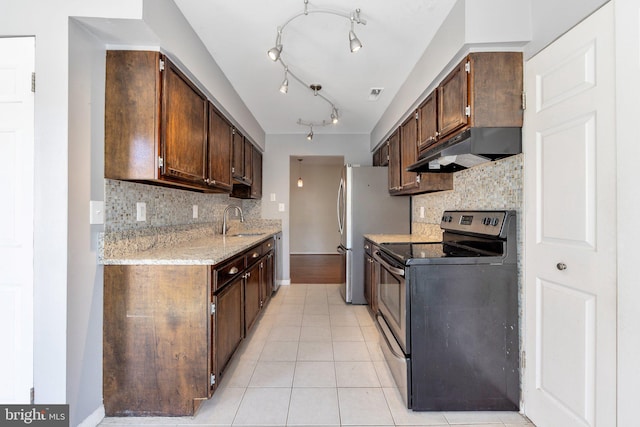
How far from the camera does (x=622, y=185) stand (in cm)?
106

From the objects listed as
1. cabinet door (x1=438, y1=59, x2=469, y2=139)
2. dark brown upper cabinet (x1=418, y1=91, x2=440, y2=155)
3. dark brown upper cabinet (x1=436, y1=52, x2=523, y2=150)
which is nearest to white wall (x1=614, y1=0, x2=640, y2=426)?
dark brown upper cabinet (x1=436, y1=52, x2=523, y2=150)

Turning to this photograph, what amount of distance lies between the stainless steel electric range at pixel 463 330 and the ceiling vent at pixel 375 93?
181cm

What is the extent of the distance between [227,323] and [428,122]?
82.9 inches

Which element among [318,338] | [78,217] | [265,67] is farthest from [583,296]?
[265,67]

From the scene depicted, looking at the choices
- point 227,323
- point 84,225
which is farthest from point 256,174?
point 84,225

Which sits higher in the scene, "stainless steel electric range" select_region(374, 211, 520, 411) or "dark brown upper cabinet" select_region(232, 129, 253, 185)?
"dark brown upper cabinet" select_region(232, 129, 253, 185)

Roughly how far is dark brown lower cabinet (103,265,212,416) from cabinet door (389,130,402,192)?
231 centimetres

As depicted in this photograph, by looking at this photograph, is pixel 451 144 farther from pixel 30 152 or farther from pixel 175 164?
pixel 30 152

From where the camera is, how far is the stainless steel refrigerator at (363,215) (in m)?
3.44

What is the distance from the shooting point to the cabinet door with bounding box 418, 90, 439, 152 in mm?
2062

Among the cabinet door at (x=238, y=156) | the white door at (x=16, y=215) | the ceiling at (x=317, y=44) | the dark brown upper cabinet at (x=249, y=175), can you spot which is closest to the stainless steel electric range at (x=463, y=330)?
the ceiling at (x=317, y=44)

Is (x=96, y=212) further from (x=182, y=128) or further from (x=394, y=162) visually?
(x=394, y=162)

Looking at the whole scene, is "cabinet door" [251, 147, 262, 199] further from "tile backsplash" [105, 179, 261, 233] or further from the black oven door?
the black oven door

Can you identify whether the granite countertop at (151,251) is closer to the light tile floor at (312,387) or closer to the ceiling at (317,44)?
the light tile floor at (312,387)
